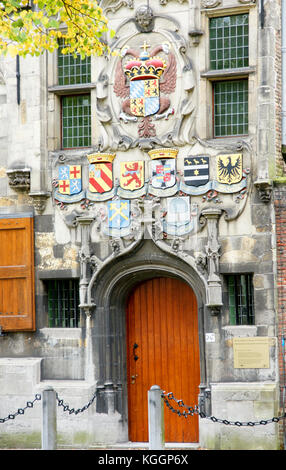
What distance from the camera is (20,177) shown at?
19031 millimetres

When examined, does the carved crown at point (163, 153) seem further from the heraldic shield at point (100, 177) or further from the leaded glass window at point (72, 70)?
the leaded glass window at point (72, 70)

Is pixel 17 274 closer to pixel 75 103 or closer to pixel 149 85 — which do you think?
pixel 75 103

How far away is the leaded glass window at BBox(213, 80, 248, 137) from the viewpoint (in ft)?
59.5

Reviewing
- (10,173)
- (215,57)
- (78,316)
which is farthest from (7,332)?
(215,57)

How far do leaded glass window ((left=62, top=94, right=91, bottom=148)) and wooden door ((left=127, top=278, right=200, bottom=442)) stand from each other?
2.89 metres

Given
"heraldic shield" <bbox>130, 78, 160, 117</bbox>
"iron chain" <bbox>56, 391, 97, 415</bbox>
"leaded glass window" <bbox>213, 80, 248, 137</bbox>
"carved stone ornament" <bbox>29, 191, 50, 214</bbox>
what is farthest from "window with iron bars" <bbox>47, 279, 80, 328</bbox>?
"leaded glass window" <bbox>213, 80, 248, 137</bbox>

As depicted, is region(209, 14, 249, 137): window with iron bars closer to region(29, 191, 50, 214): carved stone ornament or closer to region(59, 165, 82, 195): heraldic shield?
region(59, 165, 82, 195): heraldic shield

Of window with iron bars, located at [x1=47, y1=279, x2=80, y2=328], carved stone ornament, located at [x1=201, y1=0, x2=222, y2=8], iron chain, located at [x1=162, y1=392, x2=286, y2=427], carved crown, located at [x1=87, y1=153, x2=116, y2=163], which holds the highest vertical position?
carved stone ornament, located at [x1=201, y1=0, x2=222, y2=8]

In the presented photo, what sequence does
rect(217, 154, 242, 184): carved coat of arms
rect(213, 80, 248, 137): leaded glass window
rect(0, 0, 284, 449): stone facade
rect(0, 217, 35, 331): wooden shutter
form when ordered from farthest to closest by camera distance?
rect(0, 217, 35, 331): wooden shutter < rect(213, 80, 248, 137): leaded glass window < rect(217, 154, 242, 184): carved coat of arms < rect(0, 0, 284, 449): stone facade

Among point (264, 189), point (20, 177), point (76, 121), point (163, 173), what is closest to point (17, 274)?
point (20, 177)

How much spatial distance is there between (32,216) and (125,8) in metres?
4.11

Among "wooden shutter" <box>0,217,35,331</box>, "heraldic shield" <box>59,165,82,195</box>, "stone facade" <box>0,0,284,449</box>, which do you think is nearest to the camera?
"stone facade" <box>0,0,284,449</box>

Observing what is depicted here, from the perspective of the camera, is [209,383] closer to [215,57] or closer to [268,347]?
[268,347]

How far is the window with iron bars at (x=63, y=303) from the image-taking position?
1891 centimetres
